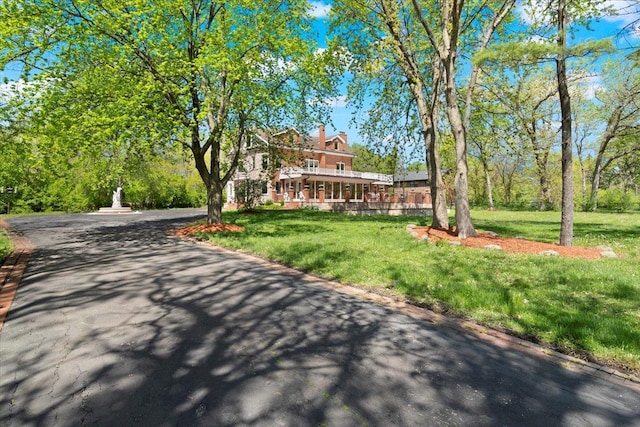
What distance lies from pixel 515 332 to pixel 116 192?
116 feet

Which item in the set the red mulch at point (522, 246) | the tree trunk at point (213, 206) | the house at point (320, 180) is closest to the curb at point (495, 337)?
the red mulch at point (522, 246)

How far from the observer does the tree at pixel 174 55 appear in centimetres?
1008

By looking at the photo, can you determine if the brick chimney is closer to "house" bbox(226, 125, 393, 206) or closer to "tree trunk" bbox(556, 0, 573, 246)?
"house" bbox(226, 125, 393, 206)

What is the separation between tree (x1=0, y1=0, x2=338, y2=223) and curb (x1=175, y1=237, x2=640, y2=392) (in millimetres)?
7398

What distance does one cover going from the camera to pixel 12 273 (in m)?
6.92

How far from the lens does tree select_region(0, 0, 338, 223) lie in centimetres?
1008

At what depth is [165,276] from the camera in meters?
6.62

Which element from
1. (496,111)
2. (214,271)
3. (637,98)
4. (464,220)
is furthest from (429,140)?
(637,98)

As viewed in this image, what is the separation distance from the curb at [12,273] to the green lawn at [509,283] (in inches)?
194

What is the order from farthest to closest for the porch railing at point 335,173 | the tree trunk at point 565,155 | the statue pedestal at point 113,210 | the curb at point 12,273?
the porch railing at point 335,173 < the statue pedestal at point 113,210 < the tree trunk at point 565,155 < the curb at point 12,273

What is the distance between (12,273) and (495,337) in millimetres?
9001

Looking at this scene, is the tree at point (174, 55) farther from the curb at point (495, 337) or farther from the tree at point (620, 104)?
the tree at point (620, 104)

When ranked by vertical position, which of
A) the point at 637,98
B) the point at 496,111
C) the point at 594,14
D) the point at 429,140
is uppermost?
the point at 637,98

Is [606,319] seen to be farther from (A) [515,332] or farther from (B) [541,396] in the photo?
(B) [541,396]
